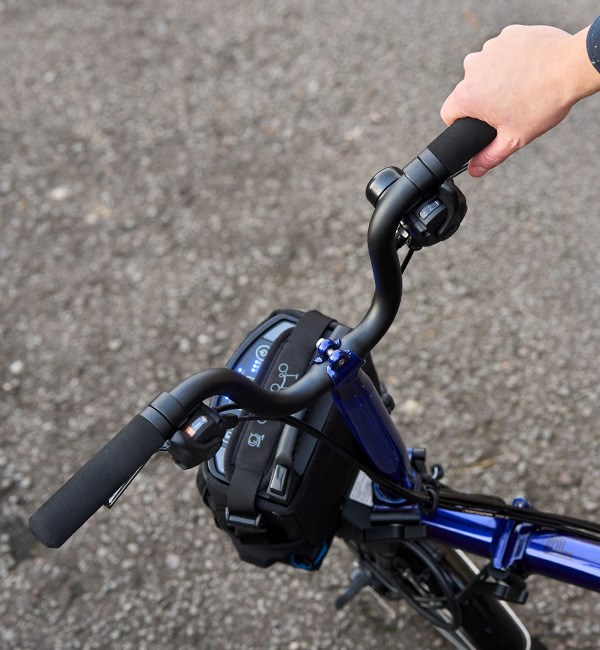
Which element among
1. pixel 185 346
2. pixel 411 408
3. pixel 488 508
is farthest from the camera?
pixel 185 346

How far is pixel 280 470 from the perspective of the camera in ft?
4.58

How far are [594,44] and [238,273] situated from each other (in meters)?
2.23

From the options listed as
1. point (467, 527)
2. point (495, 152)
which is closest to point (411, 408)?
point (467, 527)

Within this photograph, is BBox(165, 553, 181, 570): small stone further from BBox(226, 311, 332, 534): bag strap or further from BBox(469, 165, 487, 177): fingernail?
BBox(469, 165, 487, 177): fingernail

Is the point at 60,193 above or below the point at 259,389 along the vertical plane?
above

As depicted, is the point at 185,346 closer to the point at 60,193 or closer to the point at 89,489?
the point at 60,193

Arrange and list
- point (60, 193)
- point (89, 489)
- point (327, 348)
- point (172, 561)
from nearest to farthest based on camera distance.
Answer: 1. point (89, 489)
2. point (327, 348)
3. point (172, 561)
4. point (60, 193)

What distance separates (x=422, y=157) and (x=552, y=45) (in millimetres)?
265

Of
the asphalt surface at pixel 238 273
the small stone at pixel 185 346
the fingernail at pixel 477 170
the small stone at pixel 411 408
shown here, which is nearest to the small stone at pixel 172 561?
the asphalt surface at pixel 238 273

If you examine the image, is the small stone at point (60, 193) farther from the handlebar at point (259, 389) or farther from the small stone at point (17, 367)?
the handlebar at point (259, 389)

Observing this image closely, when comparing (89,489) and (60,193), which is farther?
(60,193)

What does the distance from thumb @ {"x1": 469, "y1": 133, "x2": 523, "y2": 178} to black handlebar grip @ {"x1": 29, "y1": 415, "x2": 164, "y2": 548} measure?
0.66 metres

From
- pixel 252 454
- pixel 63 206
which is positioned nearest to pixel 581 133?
pixel 63 206

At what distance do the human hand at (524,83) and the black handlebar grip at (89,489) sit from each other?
702 mm
